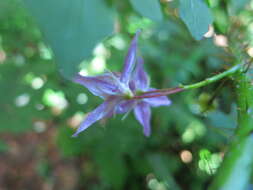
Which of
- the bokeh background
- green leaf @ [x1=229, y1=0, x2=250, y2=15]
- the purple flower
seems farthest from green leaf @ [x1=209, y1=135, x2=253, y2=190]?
the bokeh background

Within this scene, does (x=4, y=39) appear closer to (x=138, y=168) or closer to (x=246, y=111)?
(x=138, y=168)

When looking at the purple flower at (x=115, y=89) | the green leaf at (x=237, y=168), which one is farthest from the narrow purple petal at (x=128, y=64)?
the green leaf at (x=237, y=168)

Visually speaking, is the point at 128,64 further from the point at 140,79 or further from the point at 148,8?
the point at 148,8

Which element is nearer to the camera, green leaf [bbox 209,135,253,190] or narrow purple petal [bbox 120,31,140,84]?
green leaf [bbox 209,135,253,190]

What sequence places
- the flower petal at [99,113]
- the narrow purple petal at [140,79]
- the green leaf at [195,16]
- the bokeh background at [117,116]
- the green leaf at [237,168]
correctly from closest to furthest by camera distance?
the green leaf at [237,168], the green leaf at [195,16], the flower petal at [99,113], the narrow purple petal at [140,79], the bokeh background at [117,116]

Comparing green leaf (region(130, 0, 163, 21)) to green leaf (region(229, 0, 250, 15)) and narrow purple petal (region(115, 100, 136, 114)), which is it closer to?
narrow purple petal (region(115, 100, 136, 114))

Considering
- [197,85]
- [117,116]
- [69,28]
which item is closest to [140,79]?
[197,85]

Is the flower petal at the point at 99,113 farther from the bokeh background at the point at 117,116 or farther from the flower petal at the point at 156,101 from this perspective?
the bokeh background at the point at 117,116

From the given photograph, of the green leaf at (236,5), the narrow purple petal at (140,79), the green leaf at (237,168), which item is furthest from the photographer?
the green leaf at (236,5)
